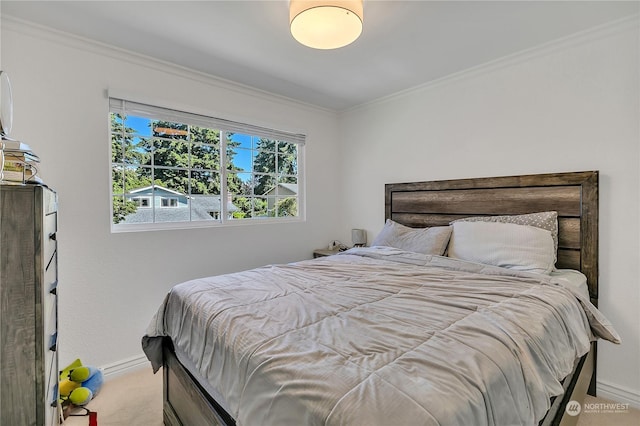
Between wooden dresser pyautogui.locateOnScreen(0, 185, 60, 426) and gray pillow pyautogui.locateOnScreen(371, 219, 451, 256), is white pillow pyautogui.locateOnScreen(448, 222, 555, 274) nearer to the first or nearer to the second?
gray pillow pyautogui.locateOnScreen(371, 219, 451, 256)

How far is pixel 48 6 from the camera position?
1.80m

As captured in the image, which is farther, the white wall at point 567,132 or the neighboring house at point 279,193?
the neighboring house at point 279,193

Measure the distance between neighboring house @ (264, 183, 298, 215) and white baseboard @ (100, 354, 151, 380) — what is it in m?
1.76

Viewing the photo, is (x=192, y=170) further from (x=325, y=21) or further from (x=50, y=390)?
(x=50, y=390)

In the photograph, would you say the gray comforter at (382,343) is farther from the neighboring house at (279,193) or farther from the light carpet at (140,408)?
the neighboring house at (279,193)

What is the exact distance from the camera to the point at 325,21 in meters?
1.64

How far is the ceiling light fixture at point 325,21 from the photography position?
1.52m

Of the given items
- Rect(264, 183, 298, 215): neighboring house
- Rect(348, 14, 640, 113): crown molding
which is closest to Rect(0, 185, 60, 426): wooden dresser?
Rect(264, 183, 298, 215): neighboring house

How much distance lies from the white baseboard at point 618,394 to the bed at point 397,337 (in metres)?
0.07

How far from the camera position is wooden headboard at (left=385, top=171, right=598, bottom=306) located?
2.09 meters

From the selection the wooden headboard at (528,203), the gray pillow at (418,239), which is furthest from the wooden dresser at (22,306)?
the wooden headboard at (528,203)

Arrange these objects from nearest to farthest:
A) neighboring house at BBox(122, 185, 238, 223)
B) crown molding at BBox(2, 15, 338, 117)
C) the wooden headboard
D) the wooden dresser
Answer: the wooden dresser → crown molding at BBox(2, 15, 338, 117) → the wooden headboard → neighboring house at BBox(122, 185, 238, 223)

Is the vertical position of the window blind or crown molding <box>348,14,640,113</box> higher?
crown molding <box>348,14,640,113</box>

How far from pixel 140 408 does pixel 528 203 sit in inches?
120
